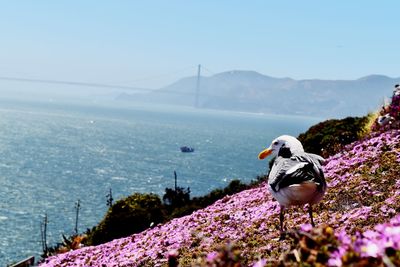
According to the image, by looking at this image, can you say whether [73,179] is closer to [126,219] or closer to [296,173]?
[126,219]

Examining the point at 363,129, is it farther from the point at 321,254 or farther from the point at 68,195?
the point at 68,195

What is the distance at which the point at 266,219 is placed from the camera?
15.4 m

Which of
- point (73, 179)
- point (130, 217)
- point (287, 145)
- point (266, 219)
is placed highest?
point (287, 145)

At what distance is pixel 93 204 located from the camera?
93.9 meters

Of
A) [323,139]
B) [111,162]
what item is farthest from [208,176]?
[323,139]

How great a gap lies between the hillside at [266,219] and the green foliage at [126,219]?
711 centimetres

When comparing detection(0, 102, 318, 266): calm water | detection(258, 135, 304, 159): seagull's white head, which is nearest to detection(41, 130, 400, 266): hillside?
detection(258, 135, 304, 159): seagull's white head

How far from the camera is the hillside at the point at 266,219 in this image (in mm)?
Answer: 12117

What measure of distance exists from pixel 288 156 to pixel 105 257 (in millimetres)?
8835

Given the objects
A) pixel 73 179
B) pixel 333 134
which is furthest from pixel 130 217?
pixel 73 179

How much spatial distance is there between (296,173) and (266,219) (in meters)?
5.35

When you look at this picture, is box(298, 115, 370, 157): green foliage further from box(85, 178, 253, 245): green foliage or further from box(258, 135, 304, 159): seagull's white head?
box(258, 135, 304, 159): seagull's white head

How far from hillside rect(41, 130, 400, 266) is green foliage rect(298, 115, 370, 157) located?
6.98 meters

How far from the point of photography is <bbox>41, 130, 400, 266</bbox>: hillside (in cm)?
1212
